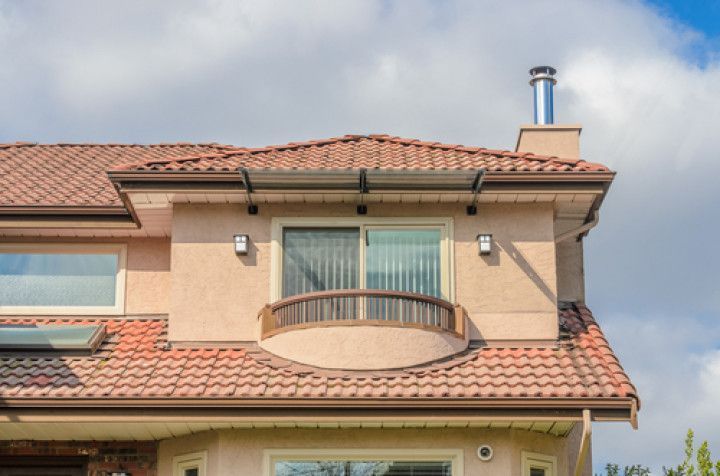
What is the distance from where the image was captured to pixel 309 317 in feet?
54.9

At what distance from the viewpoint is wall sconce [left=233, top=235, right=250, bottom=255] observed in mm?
17500

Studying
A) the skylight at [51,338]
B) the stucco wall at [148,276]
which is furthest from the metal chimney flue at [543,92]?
the skylight at [51,338]

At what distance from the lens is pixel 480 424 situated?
15.5m

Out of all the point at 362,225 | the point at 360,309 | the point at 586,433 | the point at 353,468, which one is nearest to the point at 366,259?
the point at 362,225

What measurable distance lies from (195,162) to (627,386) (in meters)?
6.85

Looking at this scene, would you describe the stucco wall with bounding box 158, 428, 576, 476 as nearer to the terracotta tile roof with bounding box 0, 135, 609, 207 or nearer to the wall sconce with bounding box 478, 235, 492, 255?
the wall sconce with bounding box 478, 235, 492, 255

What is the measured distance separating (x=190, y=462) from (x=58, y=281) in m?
4.29

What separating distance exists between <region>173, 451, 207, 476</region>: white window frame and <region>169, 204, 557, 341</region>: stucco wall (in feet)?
5.78

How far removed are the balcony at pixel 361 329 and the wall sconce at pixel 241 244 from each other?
41.2 inches

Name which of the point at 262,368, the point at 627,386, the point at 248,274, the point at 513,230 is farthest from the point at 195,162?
the point at 627,386

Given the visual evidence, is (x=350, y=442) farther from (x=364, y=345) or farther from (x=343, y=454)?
(x=364, y=345)

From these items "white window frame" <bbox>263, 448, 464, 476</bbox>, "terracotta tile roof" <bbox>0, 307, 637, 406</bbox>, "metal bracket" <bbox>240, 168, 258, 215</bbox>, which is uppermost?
"metal bracket" <bbox>240, 168, 258, 215</bbox>

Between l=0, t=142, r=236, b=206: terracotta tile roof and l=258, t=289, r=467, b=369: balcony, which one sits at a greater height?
l=0, t=142, r=236, b=206: terracotta tile roof

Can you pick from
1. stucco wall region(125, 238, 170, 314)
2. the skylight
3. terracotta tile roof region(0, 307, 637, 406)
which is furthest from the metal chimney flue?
the skylight
